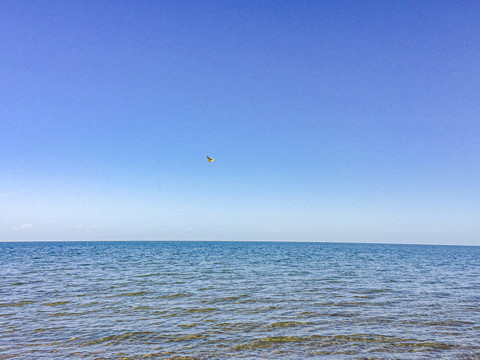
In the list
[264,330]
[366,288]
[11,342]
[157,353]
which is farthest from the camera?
[366,288]

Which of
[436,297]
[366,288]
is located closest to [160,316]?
[366,288]

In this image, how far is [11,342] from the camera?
10.5m

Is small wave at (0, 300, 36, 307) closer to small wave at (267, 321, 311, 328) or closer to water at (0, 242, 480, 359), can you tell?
water at (0, 242, 480, 359)

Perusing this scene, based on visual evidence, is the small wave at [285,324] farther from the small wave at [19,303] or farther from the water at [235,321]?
the small wave at [19,303]

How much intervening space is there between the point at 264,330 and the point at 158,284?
12.4 metres

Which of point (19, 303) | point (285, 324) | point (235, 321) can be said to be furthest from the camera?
point (19, 303)

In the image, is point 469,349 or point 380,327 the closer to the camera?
point 469,349

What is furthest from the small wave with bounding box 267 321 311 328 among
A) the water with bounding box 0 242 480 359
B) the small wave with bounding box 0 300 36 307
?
the small wave with bounding box 0 300 36 307

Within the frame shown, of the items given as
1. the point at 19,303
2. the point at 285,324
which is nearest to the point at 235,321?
the point at 285,324

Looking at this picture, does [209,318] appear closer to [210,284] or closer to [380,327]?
[380,327]

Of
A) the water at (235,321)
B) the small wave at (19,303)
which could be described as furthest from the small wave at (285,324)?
the small wave at (19,303)

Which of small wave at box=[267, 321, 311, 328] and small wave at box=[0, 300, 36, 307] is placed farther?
small wave at box=[0, 300, 36, 307]

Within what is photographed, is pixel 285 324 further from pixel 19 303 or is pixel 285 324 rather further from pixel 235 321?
pixel 19 303

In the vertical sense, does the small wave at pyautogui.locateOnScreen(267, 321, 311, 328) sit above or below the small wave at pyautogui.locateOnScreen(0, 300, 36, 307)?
above
